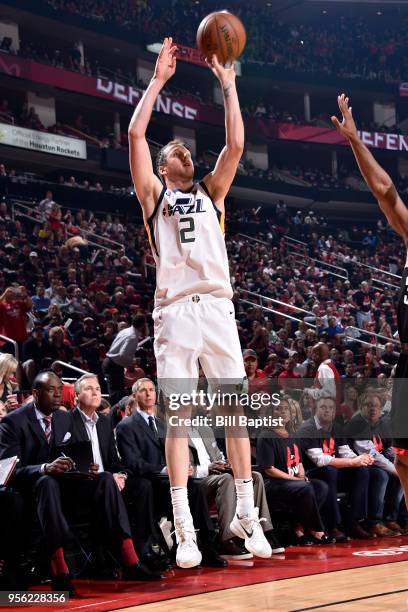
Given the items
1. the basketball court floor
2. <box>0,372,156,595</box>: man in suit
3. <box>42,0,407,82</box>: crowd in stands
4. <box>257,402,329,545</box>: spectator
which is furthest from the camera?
<box>42,0,407,82</box>: crowd in stands

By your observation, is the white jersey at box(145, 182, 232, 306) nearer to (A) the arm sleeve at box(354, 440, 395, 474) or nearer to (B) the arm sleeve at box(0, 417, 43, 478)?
(B) the arm sleeve at box(0, 417, 43, 478)

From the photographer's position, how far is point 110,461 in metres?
7.23

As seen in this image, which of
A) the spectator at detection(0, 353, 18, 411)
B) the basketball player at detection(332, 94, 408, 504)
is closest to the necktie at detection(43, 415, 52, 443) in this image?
the spectator at detection(0, 353, 18, 411)

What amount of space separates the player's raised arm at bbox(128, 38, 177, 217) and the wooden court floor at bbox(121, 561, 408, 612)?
2.54 m

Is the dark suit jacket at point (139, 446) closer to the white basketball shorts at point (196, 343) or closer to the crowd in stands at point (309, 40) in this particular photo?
the white basketball shorts at point (196, 343)

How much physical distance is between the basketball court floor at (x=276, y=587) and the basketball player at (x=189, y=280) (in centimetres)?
96

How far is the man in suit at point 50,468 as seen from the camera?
6309mm

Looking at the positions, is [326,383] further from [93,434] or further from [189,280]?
[189,280]

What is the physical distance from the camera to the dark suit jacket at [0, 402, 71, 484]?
6.48m

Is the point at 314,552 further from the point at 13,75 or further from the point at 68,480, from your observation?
the point at 13,75

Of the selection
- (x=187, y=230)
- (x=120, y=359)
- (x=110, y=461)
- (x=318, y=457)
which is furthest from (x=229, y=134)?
(x=120, y=359)

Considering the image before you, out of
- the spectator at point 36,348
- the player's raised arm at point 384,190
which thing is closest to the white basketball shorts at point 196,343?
the player's raised arm at point 384,190

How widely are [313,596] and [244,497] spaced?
4.17ft

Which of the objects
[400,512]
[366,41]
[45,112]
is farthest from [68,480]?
[366,41]
